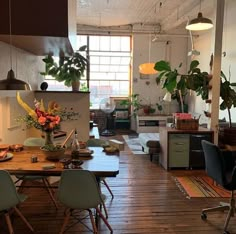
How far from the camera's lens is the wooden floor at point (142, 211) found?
3.01 metres

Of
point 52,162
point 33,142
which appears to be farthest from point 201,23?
point 52,162

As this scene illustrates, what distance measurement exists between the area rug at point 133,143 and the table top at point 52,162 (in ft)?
12.4

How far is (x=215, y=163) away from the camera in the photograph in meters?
3.03

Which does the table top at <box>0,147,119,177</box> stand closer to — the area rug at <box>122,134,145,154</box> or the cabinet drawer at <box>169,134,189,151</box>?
the cabinet drawer at <box>169,134,189,151</box>

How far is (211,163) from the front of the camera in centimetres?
313

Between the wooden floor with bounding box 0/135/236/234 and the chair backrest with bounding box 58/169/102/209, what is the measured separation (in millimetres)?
657

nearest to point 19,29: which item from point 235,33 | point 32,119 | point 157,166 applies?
point 32,119

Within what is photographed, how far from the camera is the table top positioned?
2.52 meters

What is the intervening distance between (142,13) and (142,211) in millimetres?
6388

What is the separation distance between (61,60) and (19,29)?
8.18ft

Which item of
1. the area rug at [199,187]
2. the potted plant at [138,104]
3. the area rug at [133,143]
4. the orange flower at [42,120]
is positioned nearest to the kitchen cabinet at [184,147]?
the area rug at [199,187]

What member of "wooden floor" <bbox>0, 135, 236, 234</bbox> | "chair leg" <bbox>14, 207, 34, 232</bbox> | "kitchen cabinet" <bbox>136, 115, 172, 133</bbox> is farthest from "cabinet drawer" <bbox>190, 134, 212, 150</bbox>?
"kitchen cabinet" <bbox>136, 115, 172, 133</bbox>

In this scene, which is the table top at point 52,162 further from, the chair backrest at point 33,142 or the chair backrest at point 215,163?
the chair backrest at point 215,163

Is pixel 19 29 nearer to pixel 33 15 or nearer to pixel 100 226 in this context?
pixel 33 15
